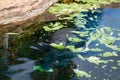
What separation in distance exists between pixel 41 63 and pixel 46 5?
4.67 metres

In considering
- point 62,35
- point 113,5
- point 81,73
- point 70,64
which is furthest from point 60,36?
point 113,5

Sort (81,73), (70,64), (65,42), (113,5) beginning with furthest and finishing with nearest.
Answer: (113,5) < (65,42) < (70,64) < (81,73)

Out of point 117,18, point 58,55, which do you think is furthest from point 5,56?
point 117,18

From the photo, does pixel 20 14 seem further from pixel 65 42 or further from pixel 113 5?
pixel 113 5

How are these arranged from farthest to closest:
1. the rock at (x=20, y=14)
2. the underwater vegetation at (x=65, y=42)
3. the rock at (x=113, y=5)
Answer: the rock at (x=113, y=5) → the rock at (x=20, y=14) → the underwater vegetation at (x=65, y=42)

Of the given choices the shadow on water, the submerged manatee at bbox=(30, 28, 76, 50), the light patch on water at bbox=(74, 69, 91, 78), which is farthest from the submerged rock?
the light patch on water at bbox=(74, 69, 91, 78)

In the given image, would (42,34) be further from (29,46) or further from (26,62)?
(26,62)

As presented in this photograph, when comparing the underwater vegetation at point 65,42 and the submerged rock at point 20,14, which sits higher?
the submerged rock at point 20,14

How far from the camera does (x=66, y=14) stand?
11.0 m

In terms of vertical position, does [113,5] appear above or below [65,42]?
above

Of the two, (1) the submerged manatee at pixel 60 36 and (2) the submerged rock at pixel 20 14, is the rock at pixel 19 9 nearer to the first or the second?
(2) the submerged rock at pixel 20 14

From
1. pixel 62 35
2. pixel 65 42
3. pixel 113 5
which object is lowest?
pixel 65 42

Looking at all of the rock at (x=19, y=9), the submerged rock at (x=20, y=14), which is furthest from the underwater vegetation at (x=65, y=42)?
the rock at (x=19, y=9)

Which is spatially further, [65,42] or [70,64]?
[65,42]
